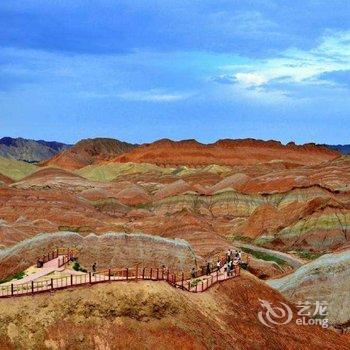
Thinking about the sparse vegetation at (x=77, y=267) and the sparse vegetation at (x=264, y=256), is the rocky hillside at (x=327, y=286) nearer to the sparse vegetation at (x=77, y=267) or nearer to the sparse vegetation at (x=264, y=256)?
A: the sparse vegetation at (x=77, y=267)

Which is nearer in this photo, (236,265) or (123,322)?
(123,322)

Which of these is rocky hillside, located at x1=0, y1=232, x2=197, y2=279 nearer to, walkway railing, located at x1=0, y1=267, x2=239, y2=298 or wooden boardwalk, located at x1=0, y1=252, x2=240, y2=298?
wooden boardwalk, located at x1=0, y1=252, x2=240, y2=298

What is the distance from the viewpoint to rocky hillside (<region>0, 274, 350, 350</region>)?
30156mm

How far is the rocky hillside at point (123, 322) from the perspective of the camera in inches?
1187

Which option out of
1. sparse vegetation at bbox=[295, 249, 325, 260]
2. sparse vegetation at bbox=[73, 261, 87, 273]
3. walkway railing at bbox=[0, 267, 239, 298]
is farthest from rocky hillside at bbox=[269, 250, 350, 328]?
sparse vegetation at bbox=[295, 249, 325, 260]

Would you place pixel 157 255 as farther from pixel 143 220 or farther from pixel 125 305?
pixel 143 220

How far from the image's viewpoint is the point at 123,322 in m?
31.2

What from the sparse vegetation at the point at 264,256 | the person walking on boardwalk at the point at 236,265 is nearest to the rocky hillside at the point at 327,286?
the person walking on boardwalk at the point at 236,265

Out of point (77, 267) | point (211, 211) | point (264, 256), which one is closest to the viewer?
point (77, 267)

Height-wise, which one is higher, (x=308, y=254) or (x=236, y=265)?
(x=236, y=265)

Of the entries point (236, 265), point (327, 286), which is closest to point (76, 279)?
point (236, 265)

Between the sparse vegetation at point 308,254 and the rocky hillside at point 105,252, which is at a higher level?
the rocky hillside at point 105,252

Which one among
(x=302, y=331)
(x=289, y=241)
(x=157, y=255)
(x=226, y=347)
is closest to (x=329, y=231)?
(x=289, y=241)

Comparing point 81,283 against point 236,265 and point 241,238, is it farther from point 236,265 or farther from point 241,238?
point 241,238
